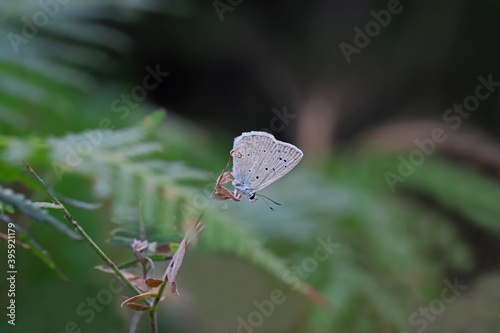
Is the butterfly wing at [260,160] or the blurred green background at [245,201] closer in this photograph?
the butterfly wing at [260,160]

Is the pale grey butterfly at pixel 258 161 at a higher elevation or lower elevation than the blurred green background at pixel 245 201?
higher

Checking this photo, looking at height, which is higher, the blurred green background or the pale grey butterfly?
the pale grey butterfly

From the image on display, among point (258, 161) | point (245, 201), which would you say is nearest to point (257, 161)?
point (258, 161)

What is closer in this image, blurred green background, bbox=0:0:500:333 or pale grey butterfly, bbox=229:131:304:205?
pale grey butterfly, bbox=229:131:304:205

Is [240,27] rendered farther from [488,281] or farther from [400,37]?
[488,281]

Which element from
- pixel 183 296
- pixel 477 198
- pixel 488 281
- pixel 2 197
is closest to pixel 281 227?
pixel 183 296
